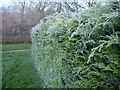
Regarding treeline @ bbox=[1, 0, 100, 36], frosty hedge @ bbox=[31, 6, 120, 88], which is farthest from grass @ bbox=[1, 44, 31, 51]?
frosty hedge @ bbox=[31, 6, 120, 88]

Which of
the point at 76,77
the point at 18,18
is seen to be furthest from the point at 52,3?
the point at 76,77

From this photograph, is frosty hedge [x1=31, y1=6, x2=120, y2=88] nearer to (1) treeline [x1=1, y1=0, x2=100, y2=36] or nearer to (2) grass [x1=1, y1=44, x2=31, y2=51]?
(1) treeline [x1=1, y1=0, x2=100, y2=36]

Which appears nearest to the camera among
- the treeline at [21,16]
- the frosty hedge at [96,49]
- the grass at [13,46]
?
the frosty hedge at [96,49]

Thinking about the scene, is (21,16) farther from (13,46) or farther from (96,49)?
(96,49)

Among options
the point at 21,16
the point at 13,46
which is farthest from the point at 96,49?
the point at 13,46

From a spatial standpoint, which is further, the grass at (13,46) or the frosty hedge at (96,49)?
the grass at (13,46)

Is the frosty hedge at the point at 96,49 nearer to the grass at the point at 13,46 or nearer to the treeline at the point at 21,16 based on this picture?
the treeline at the point at 21,16

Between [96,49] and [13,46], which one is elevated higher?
[96,49]

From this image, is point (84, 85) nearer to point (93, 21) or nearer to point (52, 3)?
point (93, 21)

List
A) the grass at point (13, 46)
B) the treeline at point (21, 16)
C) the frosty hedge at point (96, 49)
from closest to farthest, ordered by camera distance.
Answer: the frosty hedge at point (96, 49) → the treeline at point (21, 16) → the grass at point (13, 46)

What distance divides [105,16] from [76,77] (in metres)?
0.50

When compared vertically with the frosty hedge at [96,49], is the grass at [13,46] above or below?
below

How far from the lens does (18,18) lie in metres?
8.88

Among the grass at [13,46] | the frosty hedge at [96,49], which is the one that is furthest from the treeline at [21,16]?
the frosty hedge at [96,49]
